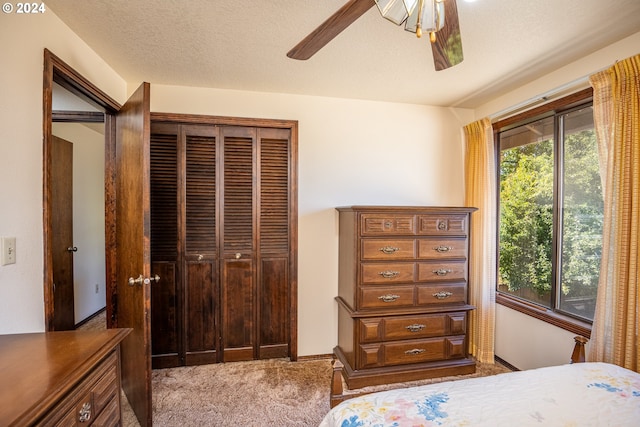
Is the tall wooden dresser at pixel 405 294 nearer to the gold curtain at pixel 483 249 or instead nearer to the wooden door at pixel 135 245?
the gold curtain at pixel 483 249

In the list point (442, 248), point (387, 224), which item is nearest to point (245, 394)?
point (387, 224)

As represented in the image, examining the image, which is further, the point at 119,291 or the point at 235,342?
the point at 235,342

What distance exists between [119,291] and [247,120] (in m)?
1.68

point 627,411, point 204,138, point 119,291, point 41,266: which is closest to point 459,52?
point 627,411

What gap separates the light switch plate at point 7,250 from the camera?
1.27m

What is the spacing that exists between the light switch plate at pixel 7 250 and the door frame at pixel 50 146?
183mm

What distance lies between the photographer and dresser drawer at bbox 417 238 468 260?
7.93 feet

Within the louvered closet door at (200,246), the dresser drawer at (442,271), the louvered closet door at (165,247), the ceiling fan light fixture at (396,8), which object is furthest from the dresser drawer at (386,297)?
the ceiling fan light fixture at (396,8)

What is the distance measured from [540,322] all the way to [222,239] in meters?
2.67

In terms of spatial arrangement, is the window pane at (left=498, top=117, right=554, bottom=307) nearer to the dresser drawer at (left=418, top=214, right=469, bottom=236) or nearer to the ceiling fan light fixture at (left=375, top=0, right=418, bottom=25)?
the dresser drawer at (left=418, top=214, right=469, bottom=236)

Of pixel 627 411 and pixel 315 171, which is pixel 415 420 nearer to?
pixel 627 411

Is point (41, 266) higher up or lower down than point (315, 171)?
lower down

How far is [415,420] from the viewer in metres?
1.10

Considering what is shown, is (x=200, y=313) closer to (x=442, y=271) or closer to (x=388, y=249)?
(x=388, y=249)
